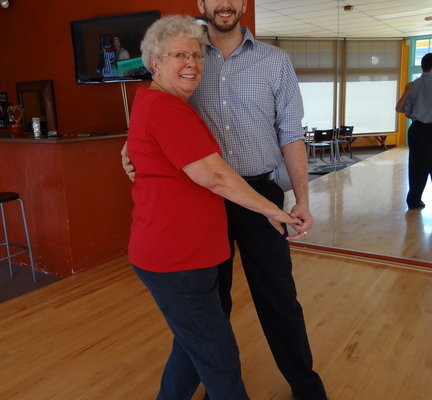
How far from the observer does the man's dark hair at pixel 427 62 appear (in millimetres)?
A: 3281

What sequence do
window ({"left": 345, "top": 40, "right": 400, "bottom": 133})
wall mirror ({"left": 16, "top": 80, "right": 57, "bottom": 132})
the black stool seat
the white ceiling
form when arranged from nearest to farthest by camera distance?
the black stool seat < the white ceiling < window ({"left": 345, "top": 40, "right": 400, "bottom": 133}) < wall mirror ({"left": 16, "top": 80, "right": 57, "bottom": 132})

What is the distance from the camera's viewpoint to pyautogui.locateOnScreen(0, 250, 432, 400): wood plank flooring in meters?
2.04

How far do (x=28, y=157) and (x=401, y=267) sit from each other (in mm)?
3052

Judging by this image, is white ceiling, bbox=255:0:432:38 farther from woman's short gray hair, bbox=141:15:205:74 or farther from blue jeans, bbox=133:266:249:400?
blue jeans, bbox=133:266:249:400

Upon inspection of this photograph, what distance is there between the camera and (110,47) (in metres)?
3.96

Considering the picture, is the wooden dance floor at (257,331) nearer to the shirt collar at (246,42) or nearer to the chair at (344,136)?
the chair at (344,136)

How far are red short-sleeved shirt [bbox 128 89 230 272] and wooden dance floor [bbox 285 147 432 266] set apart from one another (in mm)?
2730

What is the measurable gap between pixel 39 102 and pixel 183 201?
411cm

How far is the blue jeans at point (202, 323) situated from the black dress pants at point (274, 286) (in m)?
0.34

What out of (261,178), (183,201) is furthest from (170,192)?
(261,178)

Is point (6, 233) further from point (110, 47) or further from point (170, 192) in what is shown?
point (170, 192)

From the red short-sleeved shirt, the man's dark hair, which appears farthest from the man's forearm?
the man's dark hair

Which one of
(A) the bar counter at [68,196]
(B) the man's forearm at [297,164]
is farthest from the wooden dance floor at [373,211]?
(B) the man's forearm at [297,164]

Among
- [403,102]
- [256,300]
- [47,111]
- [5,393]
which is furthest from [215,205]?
[47,111]
